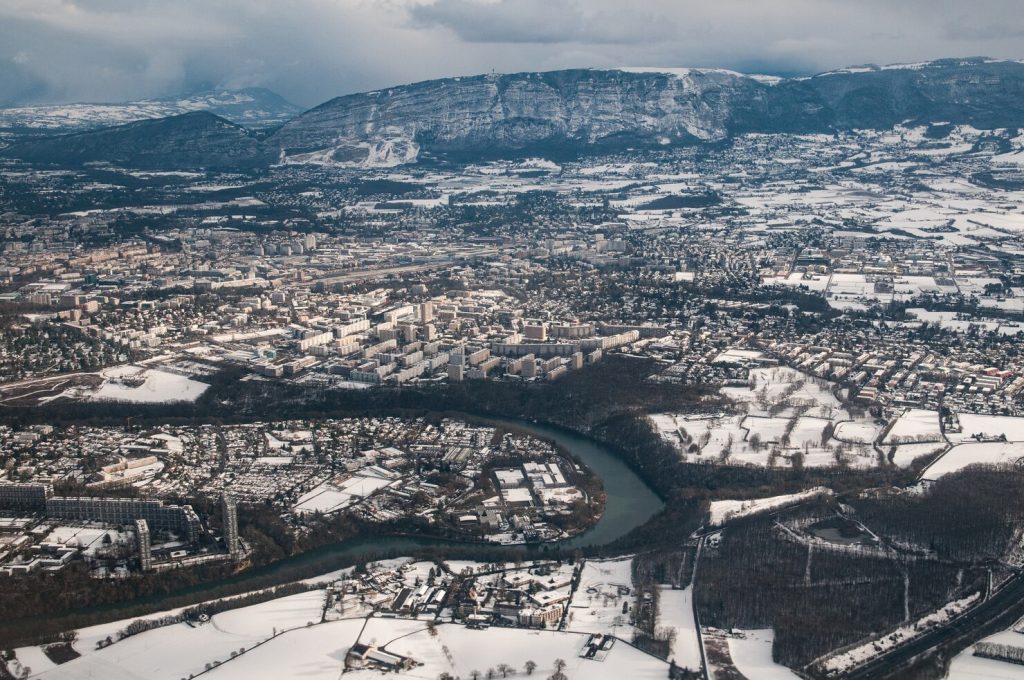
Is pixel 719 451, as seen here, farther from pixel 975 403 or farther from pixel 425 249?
pixel 425 249

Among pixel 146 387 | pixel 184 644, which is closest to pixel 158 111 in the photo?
pixel 146 387

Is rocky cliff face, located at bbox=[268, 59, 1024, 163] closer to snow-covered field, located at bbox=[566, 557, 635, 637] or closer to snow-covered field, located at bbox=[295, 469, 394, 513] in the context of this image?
snow-covered field, located at bbox=[295, 469, 394, 513]

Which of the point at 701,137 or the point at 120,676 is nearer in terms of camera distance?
the point at 120,676

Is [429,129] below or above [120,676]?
above

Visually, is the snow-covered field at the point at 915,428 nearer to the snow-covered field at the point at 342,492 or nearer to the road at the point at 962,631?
the road at the point at 962,631

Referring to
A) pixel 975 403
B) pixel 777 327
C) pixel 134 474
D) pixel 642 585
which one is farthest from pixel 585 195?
pixel 642 585

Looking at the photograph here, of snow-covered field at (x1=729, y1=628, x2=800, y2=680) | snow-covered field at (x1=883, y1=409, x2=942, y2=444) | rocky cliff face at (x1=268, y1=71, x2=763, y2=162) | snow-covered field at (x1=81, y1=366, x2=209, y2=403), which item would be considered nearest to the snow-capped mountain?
rocky cliff face at (x1=268, y1=71, x2=763, y2=162)
